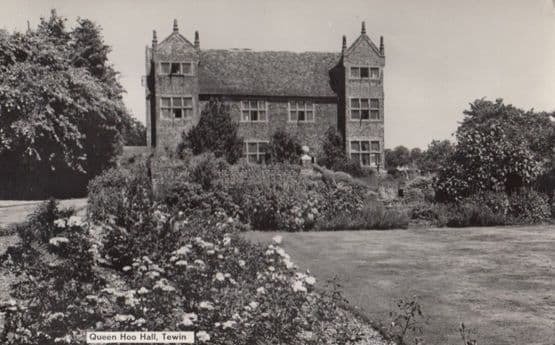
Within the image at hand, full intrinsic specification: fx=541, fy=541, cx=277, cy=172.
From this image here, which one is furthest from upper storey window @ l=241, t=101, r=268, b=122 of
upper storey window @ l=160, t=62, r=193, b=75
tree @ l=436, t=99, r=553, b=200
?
tree @ l=436, t=99, r=553, b=200

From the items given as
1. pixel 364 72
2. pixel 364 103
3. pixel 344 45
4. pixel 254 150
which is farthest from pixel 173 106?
pixel 364 72

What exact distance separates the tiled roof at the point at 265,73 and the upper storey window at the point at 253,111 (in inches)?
28.8

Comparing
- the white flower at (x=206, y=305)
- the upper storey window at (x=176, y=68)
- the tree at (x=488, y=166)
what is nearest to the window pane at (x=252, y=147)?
the upper storey window at (x=176, y=68)

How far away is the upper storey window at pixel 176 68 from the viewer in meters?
34.6

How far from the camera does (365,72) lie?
3647 cm

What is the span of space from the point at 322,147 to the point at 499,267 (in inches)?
1077

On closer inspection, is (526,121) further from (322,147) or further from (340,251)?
(340,251)

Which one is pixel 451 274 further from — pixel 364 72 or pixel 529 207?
pixel 364 72

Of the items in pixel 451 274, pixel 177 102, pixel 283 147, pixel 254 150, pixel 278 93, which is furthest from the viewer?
pixel 254 150

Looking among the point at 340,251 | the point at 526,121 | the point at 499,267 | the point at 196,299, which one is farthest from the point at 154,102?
the point at 526,121

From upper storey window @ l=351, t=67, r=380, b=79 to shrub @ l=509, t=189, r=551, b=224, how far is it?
20697 millimetres

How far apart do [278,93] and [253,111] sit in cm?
204

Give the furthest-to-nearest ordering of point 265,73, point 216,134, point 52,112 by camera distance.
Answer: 1. point 265,73
2. point 216,134
3. point 52,112

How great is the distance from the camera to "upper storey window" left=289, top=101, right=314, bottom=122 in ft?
119
